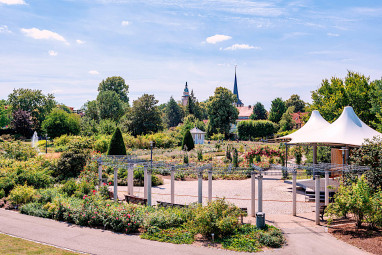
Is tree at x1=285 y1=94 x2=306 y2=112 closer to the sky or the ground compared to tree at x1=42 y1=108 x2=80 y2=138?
closer to the sky

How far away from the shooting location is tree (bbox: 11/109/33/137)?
2089 inches

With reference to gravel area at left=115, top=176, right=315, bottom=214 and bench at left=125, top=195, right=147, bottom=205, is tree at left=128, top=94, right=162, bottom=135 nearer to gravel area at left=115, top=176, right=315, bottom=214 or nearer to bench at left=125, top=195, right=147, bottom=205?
gravel area at left=115, top=176, right=315, bottom=214

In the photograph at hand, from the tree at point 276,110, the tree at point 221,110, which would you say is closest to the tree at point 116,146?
the tree at point 221,110

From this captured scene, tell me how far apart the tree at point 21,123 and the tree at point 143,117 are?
18843mm

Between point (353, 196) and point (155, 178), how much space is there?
1240 cm

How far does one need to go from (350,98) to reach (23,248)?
29182 millimetres

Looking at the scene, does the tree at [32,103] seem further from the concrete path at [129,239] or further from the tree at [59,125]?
the concrete path at [129,239]

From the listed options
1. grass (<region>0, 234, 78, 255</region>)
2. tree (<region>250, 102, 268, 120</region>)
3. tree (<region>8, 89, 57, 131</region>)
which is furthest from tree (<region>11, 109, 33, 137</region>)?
tree (<region>250, 102, 268, 120</region>)

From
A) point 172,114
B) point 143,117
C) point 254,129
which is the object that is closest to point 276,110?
point 254,129

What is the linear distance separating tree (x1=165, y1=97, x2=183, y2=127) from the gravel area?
63436 millimetres

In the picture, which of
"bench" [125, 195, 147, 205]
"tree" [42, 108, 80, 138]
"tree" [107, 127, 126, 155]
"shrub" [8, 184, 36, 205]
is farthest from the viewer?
"tree" [42, 108, 80, 138]

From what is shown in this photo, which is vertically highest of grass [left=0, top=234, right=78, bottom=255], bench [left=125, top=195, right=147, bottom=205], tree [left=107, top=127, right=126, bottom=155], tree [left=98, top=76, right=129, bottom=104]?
tree [left=98, top=76, right=129, bottom=104]

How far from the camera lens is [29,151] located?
23.3m

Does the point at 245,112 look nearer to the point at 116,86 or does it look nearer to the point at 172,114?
the point at 172,114
